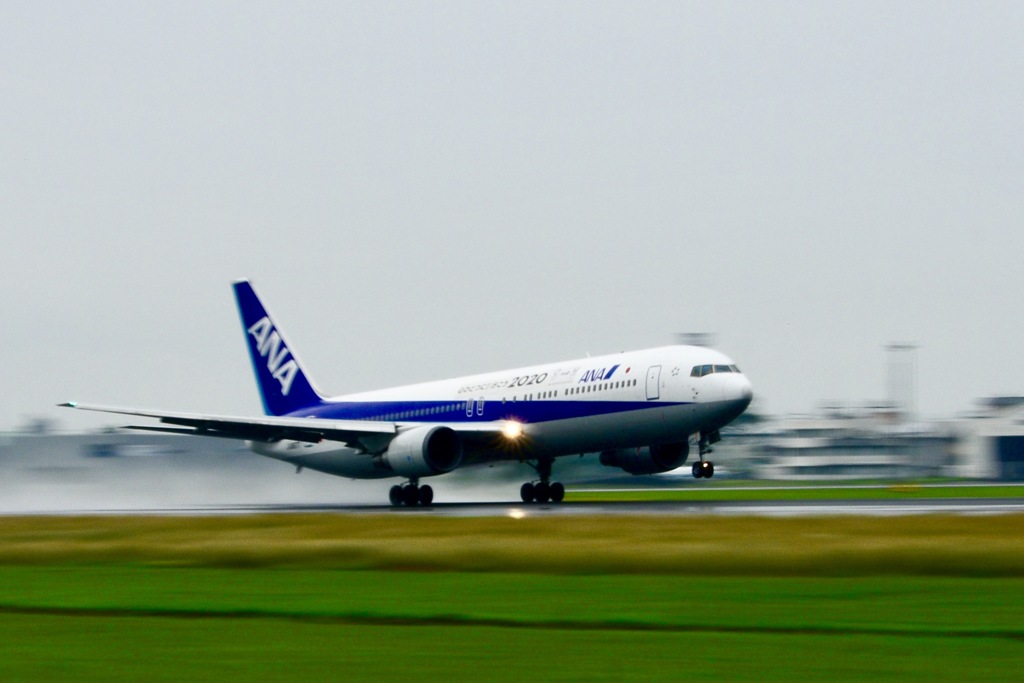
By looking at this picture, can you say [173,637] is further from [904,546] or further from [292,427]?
[292,427]

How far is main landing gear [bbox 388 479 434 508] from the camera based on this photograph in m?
38.5

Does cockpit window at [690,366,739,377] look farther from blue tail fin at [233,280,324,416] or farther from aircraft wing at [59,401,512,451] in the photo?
blue tail fin at [233,280,324,416]

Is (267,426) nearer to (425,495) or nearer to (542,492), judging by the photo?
(425,495)

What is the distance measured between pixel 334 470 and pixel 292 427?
3992 millimetres

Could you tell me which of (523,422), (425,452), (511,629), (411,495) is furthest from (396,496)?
(511,629)

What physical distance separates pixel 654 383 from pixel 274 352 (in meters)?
18.4

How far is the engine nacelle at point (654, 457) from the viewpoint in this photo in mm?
38094

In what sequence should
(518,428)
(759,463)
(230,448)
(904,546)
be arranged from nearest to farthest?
(904,546), (518,428), (230,448), (759,463)

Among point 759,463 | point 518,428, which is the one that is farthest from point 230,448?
point 759,463

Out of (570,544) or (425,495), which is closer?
(570,544)

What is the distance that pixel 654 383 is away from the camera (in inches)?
1353

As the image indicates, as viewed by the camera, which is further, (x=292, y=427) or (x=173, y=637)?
(x=292, y=427)

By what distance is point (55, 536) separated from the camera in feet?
73.7

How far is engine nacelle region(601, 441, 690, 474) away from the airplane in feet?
0.10
